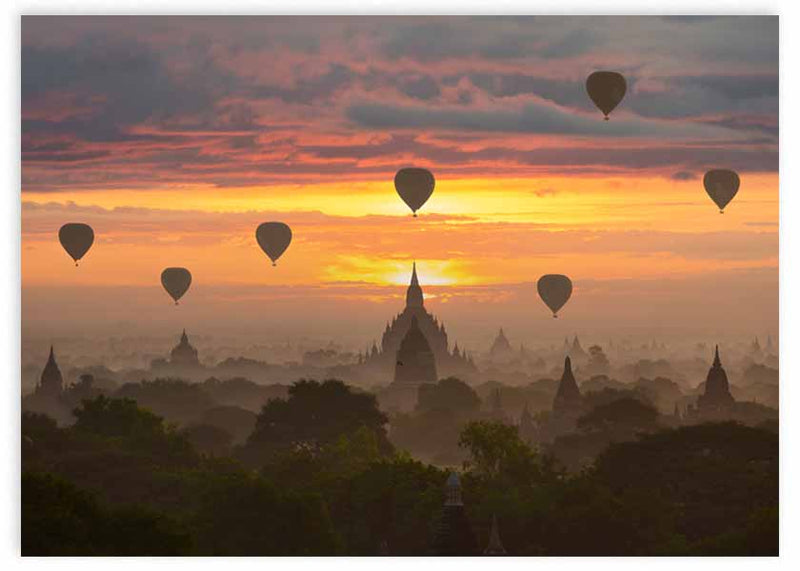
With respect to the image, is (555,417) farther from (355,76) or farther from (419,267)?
(355,76)

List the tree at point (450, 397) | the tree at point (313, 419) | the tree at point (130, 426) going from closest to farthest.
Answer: the tree at point (130, 426) < the tree at point (313, 419) < the tree at point (450, 397)

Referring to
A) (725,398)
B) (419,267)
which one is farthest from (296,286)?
(725,398)

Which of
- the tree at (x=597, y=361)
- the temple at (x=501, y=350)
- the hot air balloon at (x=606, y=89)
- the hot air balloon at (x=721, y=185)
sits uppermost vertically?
the hot air balloon at (x=606, y=89)

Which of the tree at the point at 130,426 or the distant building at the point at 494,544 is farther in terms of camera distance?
the tree at the point at 130,426

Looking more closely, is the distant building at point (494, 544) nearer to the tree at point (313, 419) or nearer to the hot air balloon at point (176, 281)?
the tree at point (313, 419)

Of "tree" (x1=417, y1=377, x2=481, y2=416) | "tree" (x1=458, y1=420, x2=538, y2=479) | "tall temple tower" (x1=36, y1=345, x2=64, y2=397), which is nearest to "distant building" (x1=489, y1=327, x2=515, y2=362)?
"tree" (x1=458, y1=420, x2=538, y2=479)

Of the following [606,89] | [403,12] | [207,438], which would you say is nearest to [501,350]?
[207,438]

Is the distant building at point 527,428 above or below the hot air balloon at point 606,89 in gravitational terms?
below

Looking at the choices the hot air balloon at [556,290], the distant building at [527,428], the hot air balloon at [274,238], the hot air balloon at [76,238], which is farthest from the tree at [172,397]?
the hot air balloon at [556,290]
